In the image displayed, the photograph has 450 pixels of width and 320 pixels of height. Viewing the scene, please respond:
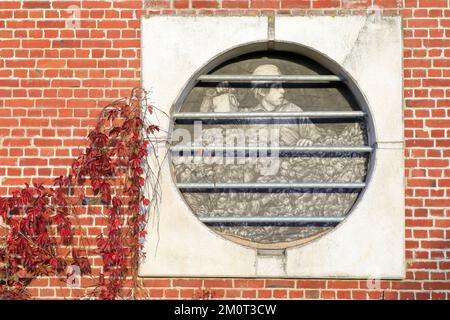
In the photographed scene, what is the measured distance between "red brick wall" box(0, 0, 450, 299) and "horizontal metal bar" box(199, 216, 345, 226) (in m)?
0.44

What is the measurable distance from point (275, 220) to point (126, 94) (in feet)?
4.69

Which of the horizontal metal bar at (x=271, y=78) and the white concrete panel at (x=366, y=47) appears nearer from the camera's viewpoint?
the white concrete panel at (x=366, y=47)

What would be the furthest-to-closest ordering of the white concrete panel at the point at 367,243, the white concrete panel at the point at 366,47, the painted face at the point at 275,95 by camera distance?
the painted face at the point at 275,95
the white concrete panel at the point at 366,47
the white concrete panel at the point at 367,243

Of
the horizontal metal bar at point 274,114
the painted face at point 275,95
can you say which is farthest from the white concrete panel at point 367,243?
the painted face at point 275,95

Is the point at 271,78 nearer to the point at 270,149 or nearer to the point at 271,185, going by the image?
the point at 270,149

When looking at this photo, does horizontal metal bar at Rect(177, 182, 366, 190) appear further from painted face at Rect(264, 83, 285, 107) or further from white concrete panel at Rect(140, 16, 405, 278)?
painted face at Rect(264, 83, 285, 107)

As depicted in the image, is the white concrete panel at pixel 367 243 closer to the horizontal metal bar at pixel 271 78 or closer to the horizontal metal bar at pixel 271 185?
the horizontal metal bar at pixel 271 185

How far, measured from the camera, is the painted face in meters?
5.59

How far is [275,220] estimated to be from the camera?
5.38m

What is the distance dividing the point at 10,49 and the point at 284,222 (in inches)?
94.6

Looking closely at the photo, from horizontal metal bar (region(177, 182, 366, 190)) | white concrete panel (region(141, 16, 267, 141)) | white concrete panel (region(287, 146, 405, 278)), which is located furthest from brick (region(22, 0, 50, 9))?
white concrete panel (region(287, 146, 405, 278))

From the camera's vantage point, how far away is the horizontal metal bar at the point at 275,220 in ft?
17.6

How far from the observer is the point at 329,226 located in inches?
214

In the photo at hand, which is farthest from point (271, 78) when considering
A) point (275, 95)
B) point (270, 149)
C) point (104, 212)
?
point (104, 212)
